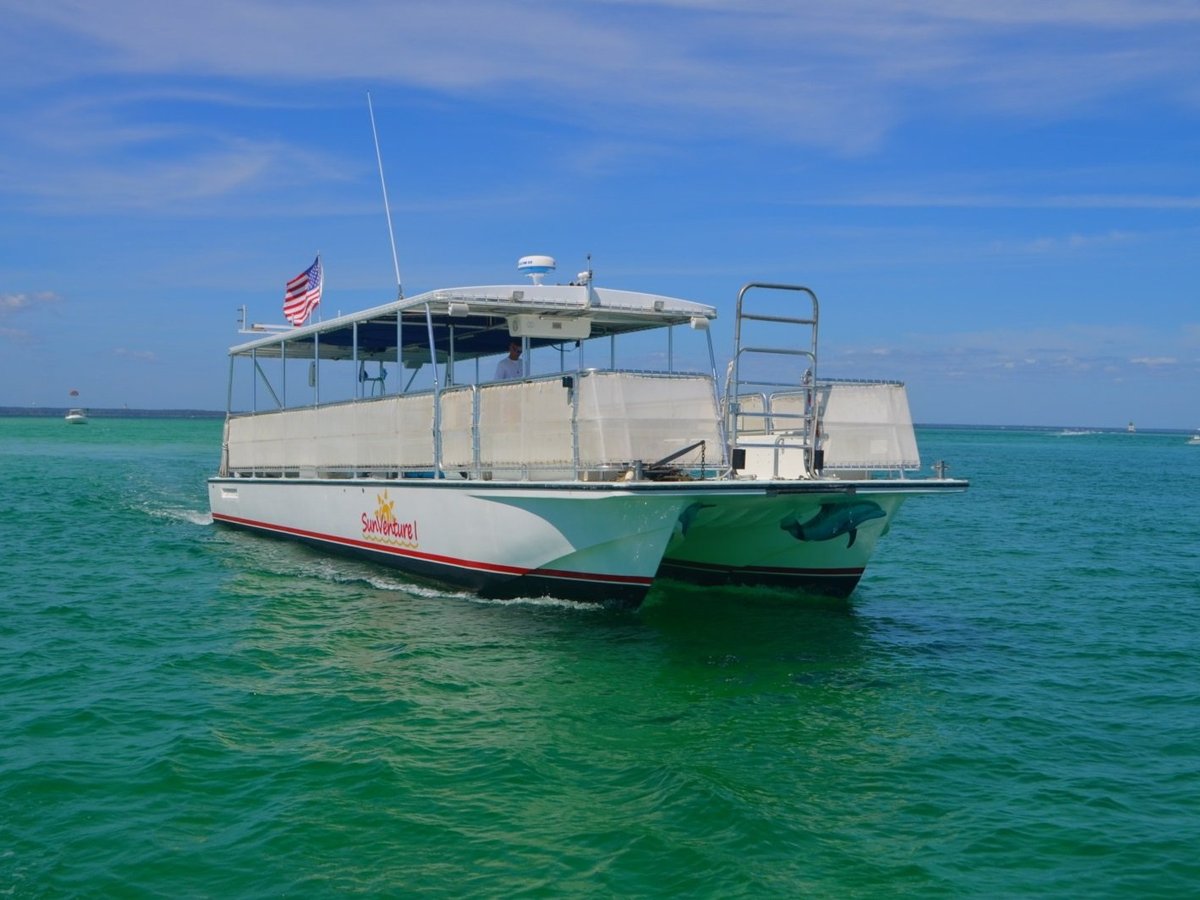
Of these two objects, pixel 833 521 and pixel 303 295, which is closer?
pixel 833 521

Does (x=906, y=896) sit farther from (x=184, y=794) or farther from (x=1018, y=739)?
(x=184, y=794)

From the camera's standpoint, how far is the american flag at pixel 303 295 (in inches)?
722

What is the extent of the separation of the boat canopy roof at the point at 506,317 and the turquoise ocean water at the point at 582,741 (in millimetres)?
3863

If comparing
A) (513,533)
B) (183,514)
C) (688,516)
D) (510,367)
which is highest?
(510,367)

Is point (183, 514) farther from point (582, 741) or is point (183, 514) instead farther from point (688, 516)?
point (582, 741)

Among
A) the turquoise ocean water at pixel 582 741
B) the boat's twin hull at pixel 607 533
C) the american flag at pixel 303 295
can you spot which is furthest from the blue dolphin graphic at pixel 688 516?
the american flag at pixel 303 295

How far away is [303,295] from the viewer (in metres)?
18.7

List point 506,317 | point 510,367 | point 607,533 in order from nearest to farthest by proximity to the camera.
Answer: point 607,533
point 506,317
point 510,367

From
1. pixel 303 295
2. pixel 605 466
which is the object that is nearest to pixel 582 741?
pixel 605 466

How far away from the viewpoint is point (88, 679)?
10.0 m

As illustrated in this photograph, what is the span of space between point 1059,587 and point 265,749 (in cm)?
1350

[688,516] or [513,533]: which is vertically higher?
[688,516]

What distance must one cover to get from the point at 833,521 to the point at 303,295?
10.4 meters

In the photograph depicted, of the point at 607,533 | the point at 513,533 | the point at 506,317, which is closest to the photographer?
the point at 607,533
